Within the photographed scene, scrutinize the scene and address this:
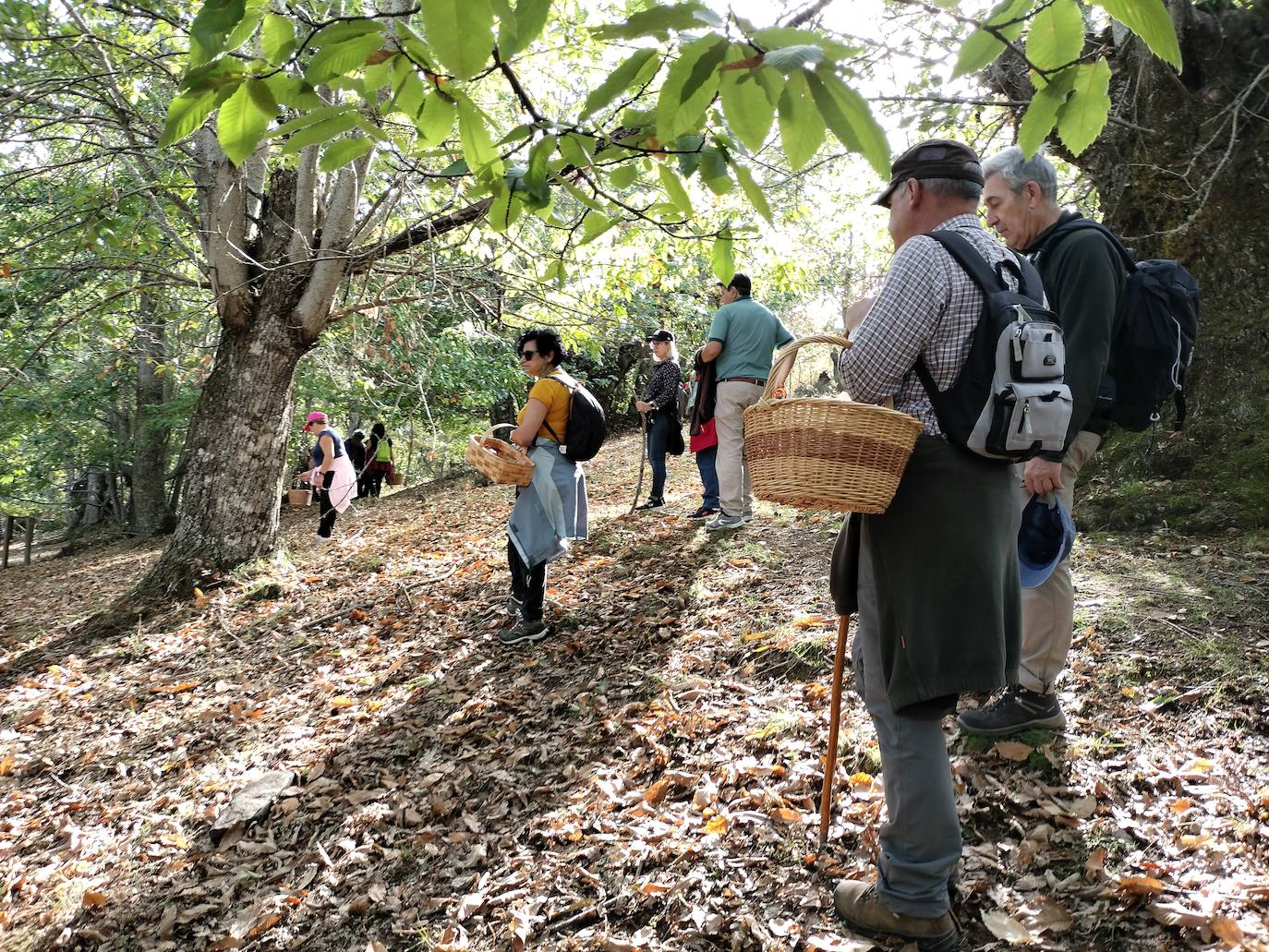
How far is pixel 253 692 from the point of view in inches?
212

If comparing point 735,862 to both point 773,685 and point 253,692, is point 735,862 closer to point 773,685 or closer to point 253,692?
point 773,685

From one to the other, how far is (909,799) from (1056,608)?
1317mm

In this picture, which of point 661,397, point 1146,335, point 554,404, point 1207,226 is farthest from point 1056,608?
point 661,397

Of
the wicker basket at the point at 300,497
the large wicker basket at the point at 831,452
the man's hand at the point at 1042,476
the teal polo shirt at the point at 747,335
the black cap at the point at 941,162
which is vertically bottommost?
the wicker basket at the point at 300,497

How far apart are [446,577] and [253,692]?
221 cm

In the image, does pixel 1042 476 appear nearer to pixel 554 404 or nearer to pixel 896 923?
pixel 896 923

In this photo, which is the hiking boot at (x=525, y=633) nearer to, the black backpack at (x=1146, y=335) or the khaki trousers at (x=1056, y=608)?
the khaki trousers at (x=1056, y=608)

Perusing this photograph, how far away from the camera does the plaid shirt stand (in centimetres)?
203

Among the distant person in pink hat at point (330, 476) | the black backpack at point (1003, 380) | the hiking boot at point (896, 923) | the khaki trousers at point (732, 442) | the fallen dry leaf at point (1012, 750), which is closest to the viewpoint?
the black backpack at point (1003, 380)

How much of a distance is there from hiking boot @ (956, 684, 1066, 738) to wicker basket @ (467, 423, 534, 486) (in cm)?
290

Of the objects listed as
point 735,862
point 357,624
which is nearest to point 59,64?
point 357,624

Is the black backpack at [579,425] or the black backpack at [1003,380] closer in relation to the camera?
the black backpack at [1003,380]

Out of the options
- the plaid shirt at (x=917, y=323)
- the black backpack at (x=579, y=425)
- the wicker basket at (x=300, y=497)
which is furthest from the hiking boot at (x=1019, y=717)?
the wicker basket at (x=300, y=497)

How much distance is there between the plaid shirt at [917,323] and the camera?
2.03 m
